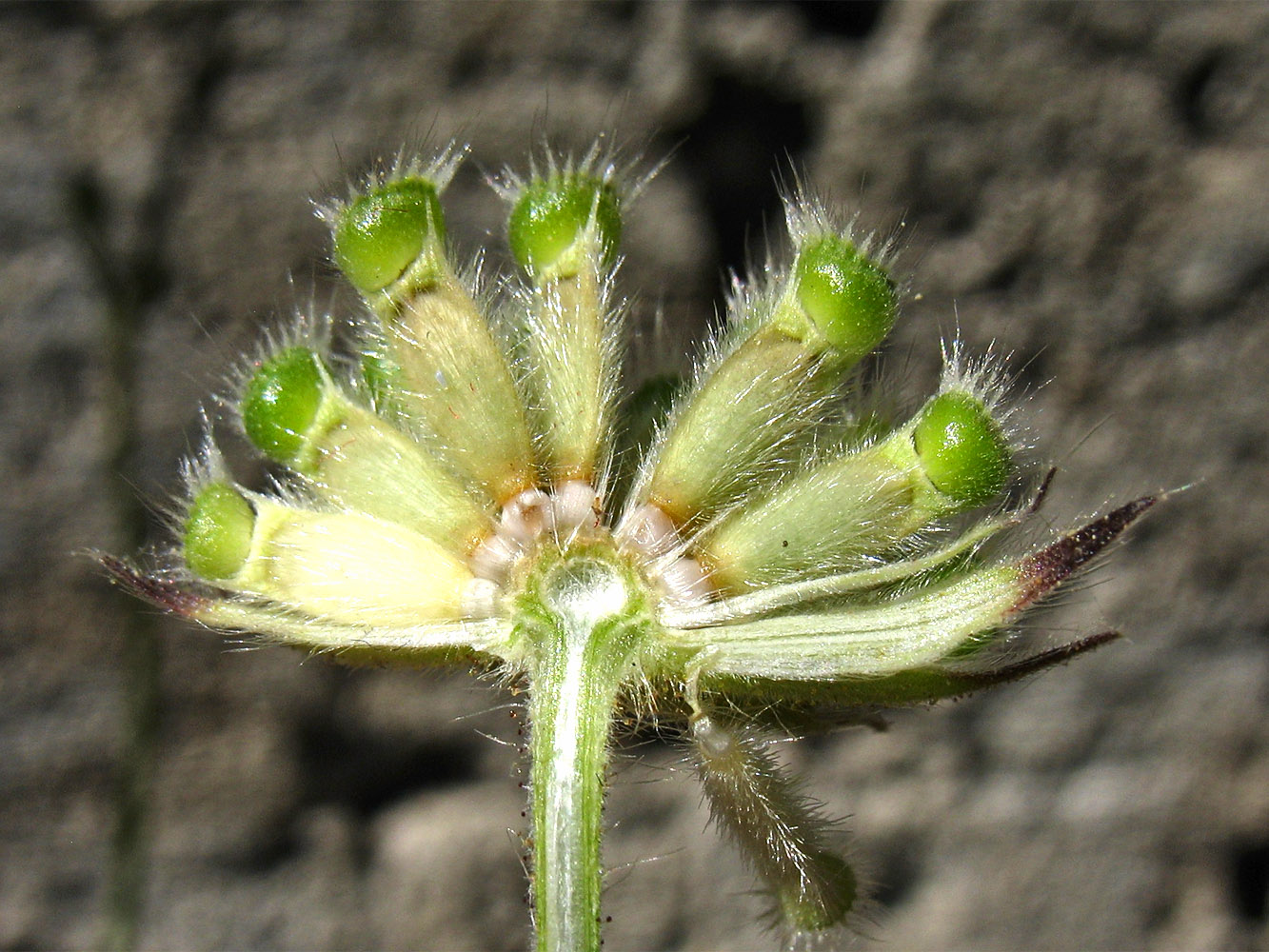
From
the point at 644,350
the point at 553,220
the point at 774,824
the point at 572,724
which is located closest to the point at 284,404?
the point at 553,220

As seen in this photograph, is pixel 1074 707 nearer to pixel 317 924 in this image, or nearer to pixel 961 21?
pixel 961 21

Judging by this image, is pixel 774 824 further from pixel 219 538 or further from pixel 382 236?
pixel 382 236

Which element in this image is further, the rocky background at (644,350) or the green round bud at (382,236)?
the rocky background at (644,350)

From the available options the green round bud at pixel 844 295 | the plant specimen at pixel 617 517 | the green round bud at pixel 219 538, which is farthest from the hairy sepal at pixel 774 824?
the green round bud at pixel 219 538

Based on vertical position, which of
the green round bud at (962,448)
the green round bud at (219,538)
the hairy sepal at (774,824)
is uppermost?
the green round bud at (219,538)

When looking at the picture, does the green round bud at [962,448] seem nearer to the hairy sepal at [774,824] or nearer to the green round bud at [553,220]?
the hairy sepal at [774,824]

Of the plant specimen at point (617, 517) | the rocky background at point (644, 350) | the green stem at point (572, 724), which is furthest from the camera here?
the rocky background at point (644, 350)

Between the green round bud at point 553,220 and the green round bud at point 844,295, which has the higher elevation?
the green round bud at point 553,220
